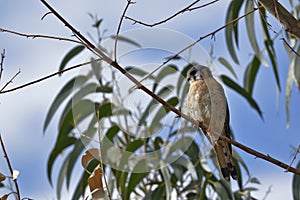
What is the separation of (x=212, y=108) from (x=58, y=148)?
164 centimetres

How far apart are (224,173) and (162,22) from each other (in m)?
0.93

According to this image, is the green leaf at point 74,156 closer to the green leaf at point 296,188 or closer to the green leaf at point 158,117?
the green leaf at point 296,188

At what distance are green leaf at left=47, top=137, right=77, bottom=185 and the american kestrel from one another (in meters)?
1.33

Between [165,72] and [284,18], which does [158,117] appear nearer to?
[165,72]

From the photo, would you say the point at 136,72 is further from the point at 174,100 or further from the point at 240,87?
the point at 240,87

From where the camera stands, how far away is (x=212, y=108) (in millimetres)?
1962

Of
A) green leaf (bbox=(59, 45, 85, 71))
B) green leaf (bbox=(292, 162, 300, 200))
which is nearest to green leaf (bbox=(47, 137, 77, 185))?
green leaf (bbox=(59, 45, 85, 71))

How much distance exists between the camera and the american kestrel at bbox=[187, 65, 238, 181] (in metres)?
1.63

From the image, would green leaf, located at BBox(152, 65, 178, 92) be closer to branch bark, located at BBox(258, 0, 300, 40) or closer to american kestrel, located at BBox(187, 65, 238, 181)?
american kestrel, located at BBox(187, 65, 238, 181)

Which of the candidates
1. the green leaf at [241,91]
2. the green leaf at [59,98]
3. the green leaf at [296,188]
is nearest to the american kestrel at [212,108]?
the green leaf at [296,188]

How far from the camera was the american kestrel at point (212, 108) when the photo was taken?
163cm

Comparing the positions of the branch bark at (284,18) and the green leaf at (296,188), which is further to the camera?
the green leaf at (296,188)

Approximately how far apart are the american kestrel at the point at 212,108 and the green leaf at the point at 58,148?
4.37ft

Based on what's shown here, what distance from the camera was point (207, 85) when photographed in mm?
2107
